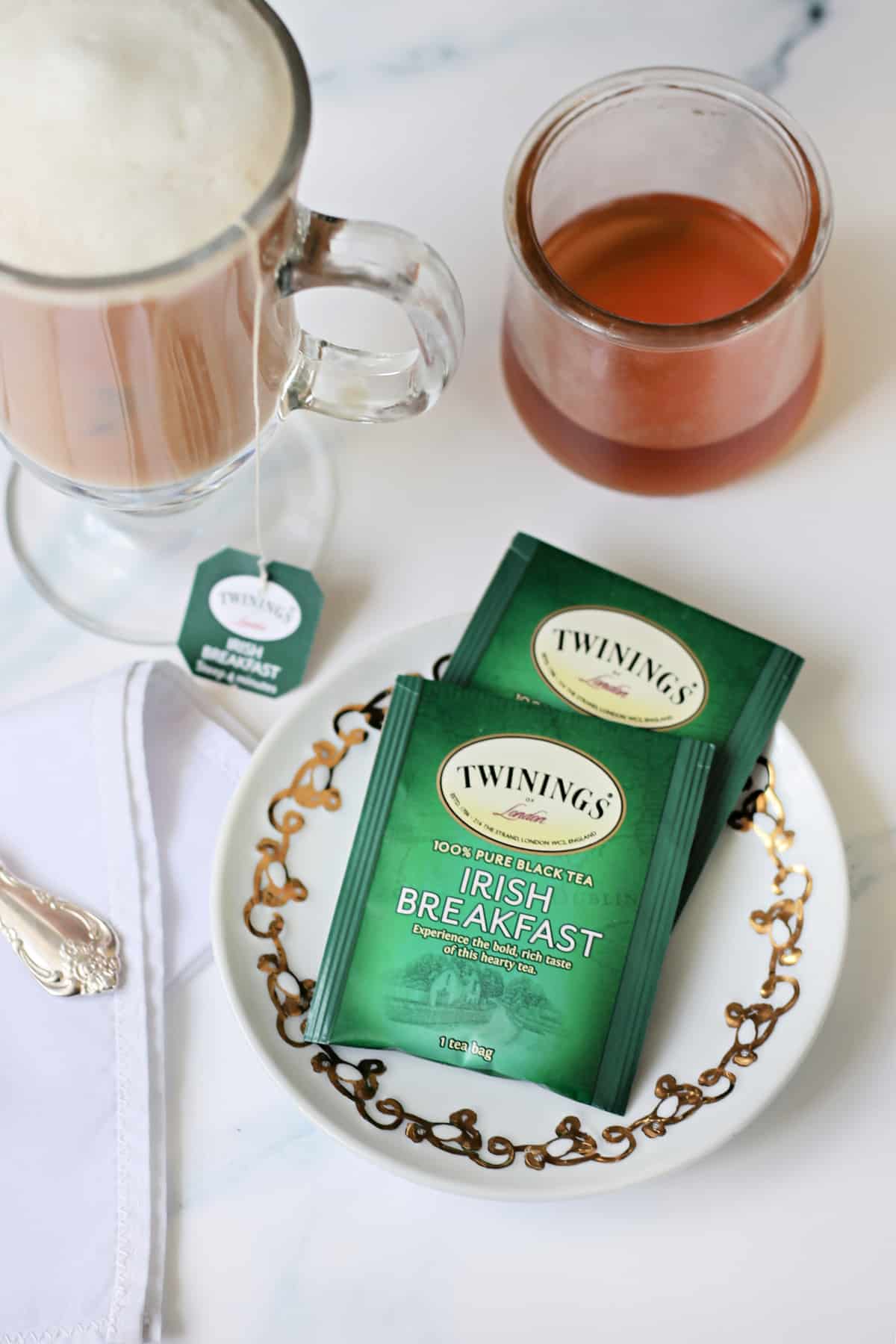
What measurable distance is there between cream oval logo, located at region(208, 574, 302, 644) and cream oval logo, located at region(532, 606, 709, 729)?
15cm

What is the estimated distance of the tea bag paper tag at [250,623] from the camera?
32.2 inches

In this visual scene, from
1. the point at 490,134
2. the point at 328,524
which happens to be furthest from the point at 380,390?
the point at 490,134

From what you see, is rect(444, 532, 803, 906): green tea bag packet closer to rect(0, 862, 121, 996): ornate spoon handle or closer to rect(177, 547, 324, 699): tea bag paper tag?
rect(177, 547, 324, 699): tea bag paper tag

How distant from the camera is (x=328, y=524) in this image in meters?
0.87

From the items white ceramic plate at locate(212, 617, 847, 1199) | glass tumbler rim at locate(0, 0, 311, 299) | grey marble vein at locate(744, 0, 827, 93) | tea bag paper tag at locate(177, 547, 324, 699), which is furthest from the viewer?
grey marble vein at locate(744, 0, 827, 93)

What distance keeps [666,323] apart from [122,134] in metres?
0.35

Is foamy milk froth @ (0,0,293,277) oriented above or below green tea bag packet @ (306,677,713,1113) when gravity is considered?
above

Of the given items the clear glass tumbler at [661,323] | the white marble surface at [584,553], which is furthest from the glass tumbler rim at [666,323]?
the white marble surface at [584,553]

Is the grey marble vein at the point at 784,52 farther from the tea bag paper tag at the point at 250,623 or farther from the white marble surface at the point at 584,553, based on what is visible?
the tea bag paper tag at the point at 250,623

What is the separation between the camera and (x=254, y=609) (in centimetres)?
82

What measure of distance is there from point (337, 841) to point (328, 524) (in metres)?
0.21

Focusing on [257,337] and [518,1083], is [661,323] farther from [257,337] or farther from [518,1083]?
[518,1083]

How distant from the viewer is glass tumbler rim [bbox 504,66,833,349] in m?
0.73

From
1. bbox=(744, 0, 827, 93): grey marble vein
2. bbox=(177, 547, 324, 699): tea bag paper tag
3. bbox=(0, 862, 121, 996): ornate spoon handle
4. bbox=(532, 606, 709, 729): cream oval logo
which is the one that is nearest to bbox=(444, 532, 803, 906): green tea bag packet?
bbox=(532, 606, 709, 729): cream oval logo
